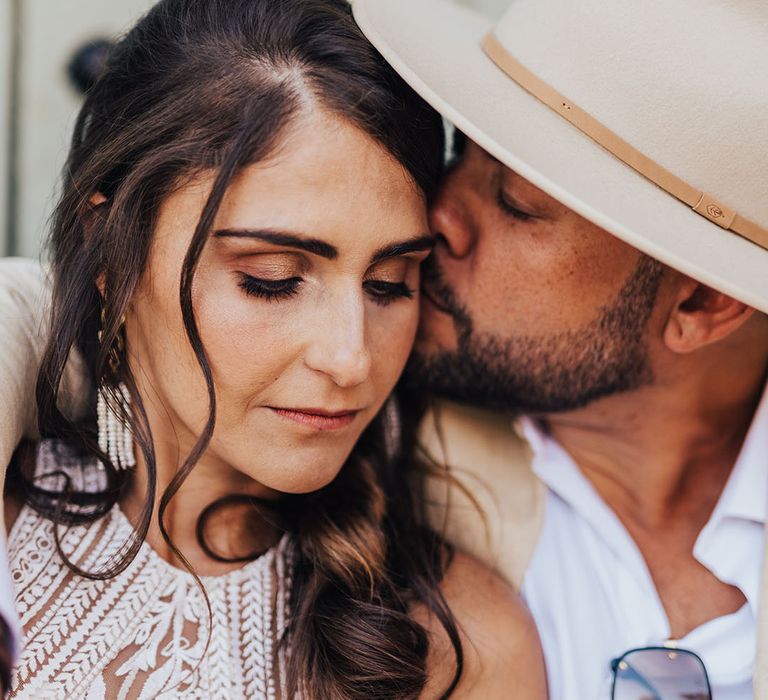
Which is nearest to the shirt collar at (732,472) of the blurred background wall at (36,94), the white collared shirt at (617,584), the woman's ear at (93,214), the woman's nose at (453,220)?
the white collared shirt at (617,584)

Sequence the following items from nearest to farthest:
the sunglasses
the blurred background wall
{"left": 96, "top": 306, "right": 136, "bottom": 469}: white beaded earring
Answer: {"left": 96, "top": 306, "right": 136, "bottom": 469}: white beaded earring
the sunglasses
the blurred background wall

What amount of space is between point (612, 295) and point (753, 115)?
46 centimetres

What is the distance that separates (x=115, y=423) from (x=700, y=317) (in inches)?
46.5

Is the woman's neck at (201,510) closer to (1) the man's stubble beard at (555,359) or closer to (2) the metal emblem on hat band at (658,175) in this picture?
(1) the man's stubble beard at (555,359)

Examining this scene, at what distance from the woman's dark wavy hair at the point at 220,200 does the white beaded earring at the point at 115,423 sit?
0.03 feet

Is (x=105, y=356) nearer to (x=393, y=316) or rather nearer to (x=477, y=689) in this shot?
(x=393, y=316)

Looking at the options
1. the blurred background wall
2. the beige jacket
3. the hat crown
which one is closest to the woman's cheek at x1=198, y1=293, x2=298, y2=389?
the beige jacket

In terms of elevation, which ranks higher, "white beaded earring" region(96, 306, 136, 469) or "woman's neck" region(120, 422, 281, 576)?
"white beaded earring" region(96, 306, 136, 469)

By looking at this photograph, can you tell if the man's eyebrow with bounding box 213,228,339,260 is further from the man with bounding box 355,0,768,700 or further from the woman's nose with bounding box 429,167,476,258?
the woman's nose with bounding box 429,167,476,258

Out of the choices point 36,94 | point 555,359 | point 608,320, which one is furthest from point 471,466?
point 36,94

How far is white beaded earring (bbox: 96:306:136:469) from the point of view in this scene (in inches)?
70.7

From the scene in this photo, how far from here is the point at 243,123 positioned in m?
1.59

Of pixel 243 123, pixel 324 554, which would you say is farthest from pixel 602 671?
pixel 243 123

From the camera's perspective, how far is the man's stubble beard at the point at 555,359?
2.11m
